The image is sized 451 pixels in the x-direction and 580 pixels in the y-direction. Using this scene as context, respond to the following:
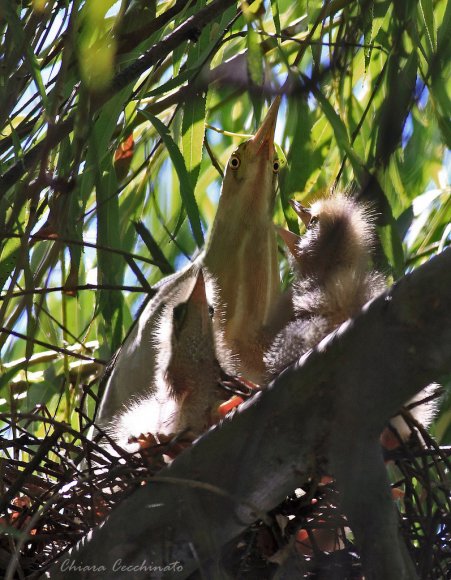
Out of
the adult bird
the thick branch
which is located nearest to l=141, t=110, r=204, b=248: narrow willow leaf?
the adult bird

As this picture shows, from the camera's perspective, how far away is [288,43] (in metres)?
2.05

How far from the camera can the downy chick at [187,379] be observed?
57.9 inches

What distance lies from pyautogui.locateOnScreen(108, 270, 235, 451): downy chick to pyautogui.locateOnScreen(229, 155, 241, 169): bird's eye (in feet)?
1.76

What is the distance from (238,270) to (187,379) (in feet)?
1.63

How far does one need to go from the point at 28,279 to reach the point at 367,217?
0.86 m

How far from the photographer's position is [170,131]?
6.11ft

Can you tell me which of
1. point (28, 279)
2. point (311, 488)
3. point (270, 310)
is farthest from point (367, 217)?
point (28, 279)

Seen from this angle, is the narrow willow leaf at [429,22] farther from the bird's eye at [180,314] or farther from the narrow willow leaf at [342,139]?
the bird's eye at [180,314]

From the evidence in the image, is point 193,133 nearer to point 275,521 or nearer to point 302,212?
point 302,212

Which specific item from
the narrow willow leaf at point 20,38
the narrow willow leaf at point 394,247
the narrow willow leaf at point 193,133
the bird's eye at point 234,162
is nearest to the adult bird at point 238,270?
the bird's eye at point 234,162

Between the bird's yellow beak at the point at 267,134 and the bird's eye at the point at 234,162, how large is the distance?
52 millimetres

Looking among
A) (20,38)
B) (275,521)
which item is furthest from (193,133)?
(275,521)

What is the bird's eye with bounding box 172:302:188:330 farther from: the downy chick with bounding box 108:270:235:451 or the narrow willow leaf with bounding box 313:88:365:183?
the narrow willow leaf with bounding box 313:88:365:183
